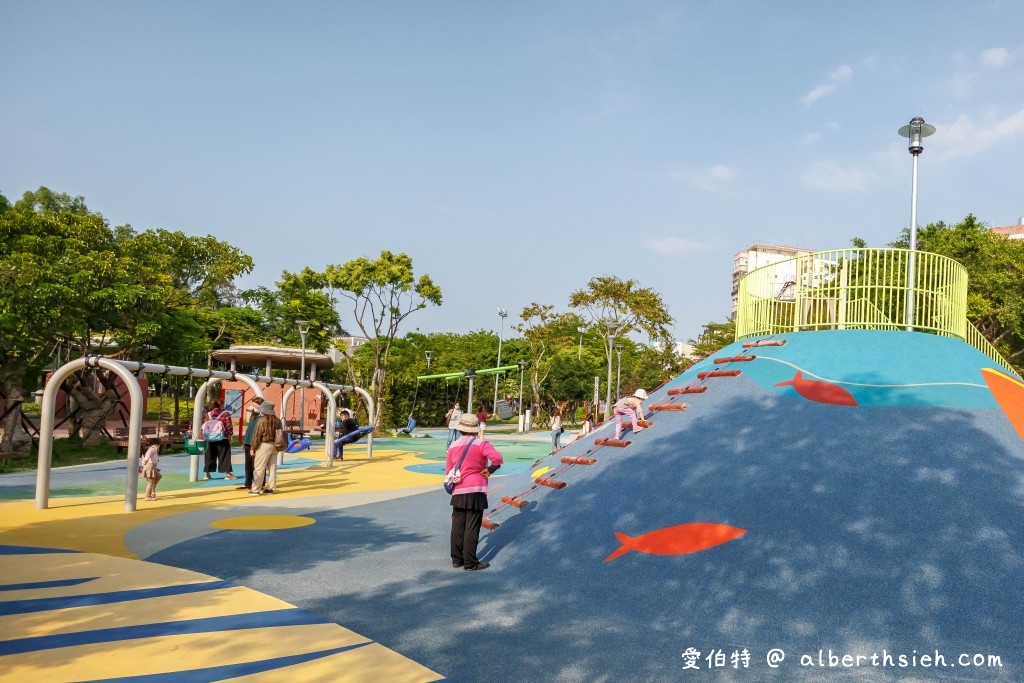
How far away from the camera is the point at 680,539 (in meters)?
7.29

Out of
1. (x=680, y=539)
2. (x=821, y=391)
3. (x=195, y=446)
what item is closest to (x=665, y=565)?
(x=680, y=539)

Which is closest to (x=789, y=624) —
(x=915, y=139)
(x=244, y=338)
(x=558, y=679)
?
(x=558, y=679)

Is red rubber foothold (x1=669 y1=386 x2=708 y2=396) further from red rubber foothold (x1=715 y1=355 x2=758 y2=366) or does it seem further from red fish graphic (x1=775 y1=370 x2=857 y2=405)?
red fish graphic (x1=775 y1=370 x2=857 y2=405)

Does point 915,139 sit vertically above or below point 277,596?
above

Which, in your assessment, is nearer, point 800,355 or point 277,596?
point 277,596

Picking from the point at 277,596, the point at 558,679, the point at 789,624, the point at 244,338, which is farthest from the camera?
the point at 244,338

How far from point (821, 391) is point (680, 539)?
3.73 metres

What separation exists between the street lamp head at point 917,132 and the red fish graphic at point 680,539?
879 cm

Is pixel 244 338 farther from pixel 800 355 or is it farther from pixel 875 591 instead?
pixel 875 591

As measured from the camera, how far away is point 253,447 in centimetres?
1446

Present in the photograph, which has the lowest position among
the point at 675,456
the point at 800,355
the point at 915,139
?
the point at 675,456

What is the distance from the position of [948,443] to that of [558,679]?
580 cm

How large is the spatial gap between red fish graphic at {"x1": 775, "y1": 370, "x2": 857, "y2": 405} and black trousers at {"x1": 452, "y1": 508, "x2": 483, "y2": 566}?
4.94 m

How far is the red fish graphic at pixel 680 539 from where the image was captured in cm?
711
